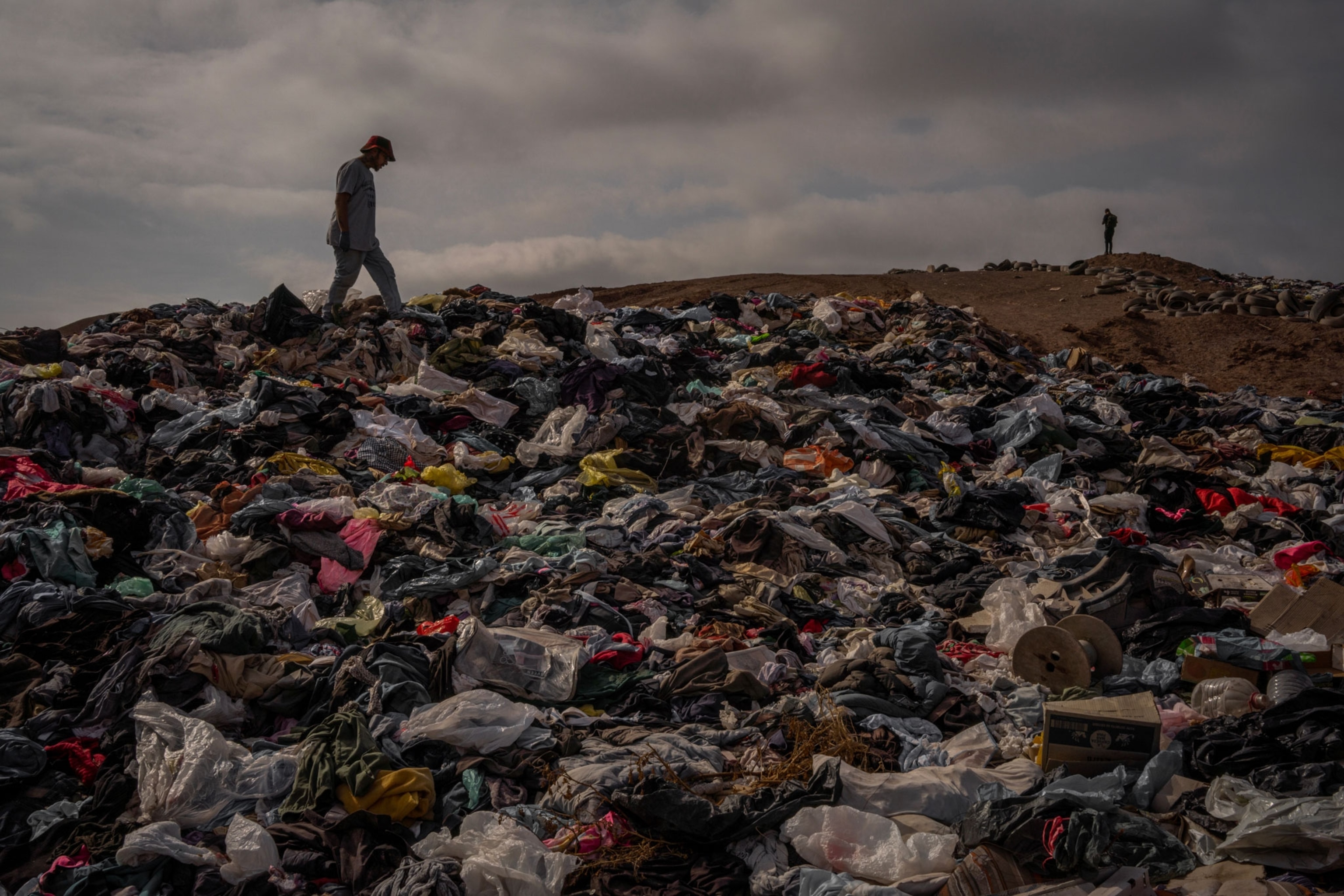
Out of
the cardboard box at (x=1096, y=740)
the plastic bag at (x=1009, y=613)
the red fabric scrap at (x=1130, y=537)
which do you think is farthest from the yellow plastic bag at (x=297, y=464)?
the red fabric scrap at (x=1130, y=537)

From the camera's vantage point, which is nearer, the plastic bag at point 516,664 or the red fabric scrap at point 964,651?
the plastic bag at point 516,664

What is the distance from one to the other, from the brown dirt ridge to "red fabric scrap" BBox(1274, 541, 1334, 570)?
7316mm

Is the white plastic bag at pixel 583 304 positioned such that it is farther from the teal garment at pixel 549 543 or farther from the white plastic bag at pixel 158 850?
the white plastic bag at pixel 158 850

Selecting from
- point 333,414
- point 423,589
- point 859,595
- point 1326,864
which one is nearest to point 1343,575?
point 859,595

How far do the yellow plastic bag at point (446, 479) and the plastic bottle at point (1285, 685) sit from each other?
5.12m

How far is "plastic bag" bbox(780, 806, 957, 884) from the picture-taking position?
2918 mm

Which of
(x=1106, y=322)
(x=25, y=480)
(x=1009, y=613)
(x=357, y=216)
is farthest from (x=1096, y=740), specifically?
(x=1106, y=322)

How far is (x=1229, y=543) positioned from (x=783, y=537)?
3323 mm

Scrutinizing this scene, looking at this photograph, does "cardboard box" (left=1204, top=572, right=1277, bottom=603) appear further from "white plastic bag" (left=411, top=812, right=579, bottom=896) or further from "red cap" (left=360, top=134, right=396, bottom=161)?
"red cap" (left=360, top=134, right=396, bottom=161)

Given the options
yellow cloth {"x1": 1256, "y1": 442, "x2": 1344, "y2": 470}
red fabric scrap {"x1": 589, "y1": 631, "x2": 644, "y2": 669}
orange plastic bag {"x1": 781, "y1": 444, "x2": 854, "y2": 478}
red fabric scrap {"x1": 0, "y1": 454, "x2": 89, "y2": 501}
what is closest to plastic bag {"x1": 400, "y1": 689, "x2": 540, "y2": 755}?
red fabric scrap {"x1": 589, "y1": 631, "x2": 644, "y2": 669}

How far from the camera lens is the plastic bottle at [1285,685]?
3.91 m

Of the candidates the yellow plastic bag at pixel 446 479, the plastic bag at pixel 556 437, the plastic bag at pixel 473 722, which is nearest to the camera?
the plastic bag at pixel 473 722

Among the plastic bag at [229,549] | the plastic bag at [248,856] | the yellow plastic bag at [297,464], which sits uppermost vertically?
the yellow plastic bag at [297,464]

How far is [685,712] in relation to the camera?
160 inches
